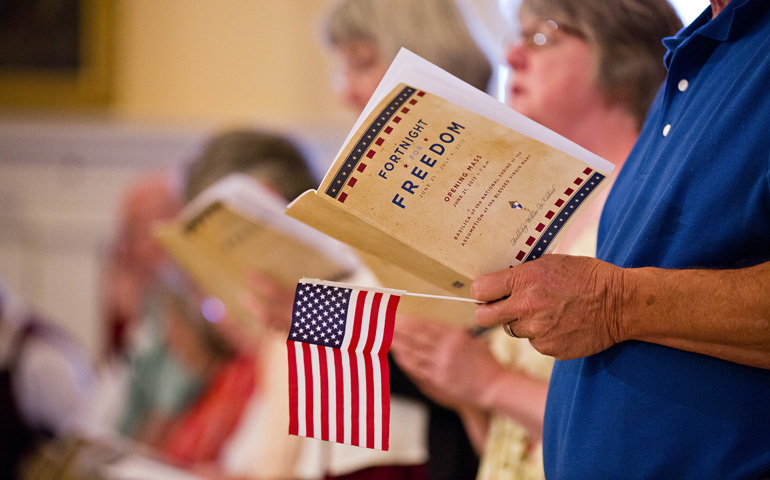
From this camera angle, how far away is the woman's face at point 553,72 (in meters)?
1.29

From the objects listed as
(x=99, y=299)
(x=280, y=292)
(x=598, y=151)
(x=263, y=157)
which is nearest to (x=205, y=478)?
(x=280, y=292)

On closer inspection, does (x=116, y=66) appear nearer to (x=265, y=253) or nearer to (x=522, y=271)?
(x=265, y=253)

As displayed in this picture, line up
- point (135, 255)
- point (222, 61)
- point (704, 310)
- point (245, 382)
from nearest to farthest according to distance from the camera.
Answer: point (704, 310), point (245, 382), point (135, 255), point (222, 61)

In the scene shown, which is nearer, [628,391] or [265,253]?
[628,391]

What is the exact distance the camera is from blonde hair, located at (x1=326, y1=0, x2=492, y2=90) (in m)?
1.76

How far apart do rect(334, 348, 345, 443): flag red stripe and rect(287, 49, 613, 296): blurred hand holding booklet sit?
0.61 ft

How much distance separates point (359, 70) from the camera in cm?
182

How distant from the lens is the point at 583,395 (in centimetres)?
93

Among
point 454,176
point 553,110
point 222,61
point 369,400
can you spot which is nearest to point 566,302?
point 454,176

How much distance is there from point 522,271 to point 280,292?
1.07 meters

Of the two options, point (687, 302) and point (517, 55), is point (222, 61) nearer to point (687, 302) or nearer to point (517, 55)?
point (517, 55)

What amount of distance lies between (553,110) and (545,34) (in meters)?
0.14

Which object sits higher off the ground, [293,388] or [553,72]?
[553,72]

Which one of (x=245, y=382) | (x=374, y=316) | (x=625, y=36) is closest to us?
(x=374, y=316)
